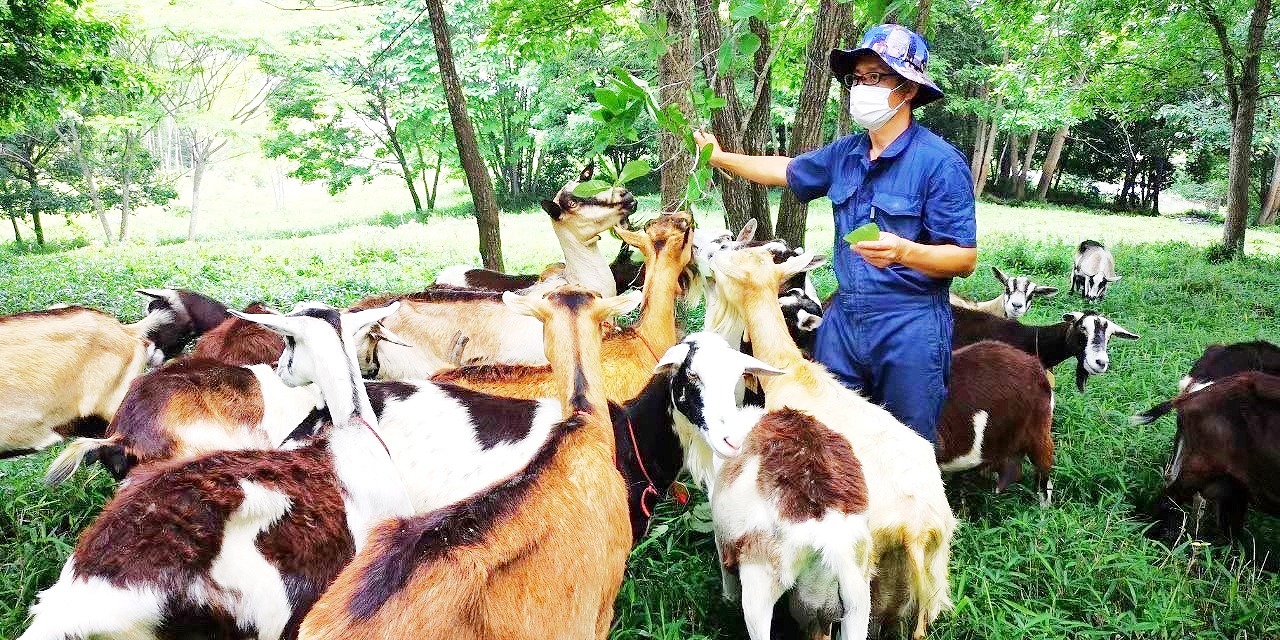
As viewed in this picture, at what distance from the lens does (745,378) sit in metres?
3.85

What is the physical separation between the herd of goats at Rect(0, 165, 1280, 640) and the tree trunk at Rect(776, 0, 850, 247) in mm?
1326

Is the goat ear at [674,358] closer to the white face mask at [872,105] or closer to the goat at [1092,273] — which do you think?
the white face mask at [872,105]

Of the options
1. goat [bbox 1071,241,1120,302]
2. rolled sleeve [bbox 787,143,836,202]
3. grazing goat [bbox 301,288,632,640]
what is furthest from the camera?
goat [bbox 1071,241,1120,302]

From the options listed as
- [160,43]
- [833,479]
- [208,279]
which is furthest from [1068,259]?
[160,43]

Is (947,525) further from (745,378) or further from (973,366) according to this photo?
(973,366)

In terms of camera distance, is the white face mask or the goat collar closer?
the white face mask

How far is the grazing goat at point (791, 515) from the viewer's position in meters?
2.64

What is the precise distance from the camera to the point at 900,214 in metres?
3.18

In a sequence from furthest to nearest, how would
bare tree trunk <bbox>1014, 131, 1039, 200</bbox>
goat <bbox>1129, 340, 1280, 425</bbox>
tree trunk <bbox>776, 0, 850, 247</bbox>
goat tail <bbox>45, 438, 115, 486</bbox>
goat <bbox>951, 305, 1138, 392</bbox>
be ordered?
bare tree trunk <bbox>1014, 131, 1039, 200</bbox>
goat <bbox>951, 305, 1138, 392</bbox>
tree trunk <bbox>776, 0, 850, 247</bbox>
goat <bbox>1129, 340, 1280, 425</bbox>
goat tail <bbox>45, 438, 115, 486</bbox>

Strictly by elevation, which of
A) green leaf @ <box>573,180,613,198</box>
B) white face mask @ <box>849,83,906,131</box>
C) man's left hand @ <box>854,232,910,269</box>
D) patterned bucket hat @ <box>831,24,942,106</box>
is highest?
patterned bucket hat @ <box>831,24,942,106</box>

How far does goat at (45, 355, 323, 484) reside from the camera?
11.2 feet

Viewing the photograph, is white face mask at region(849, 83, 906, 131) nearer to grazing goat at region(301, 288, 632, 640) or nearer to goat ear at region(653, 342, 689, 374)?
goat ear at region(653, 342, 689, 374)

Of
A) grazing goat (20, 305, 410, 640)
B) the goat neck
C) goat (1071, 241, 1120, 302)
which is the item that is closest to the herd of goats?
grazing goat (20, 305, 410, 640)

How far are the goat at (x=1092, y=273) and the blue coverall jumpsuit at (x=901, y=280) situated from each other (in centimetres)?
774
